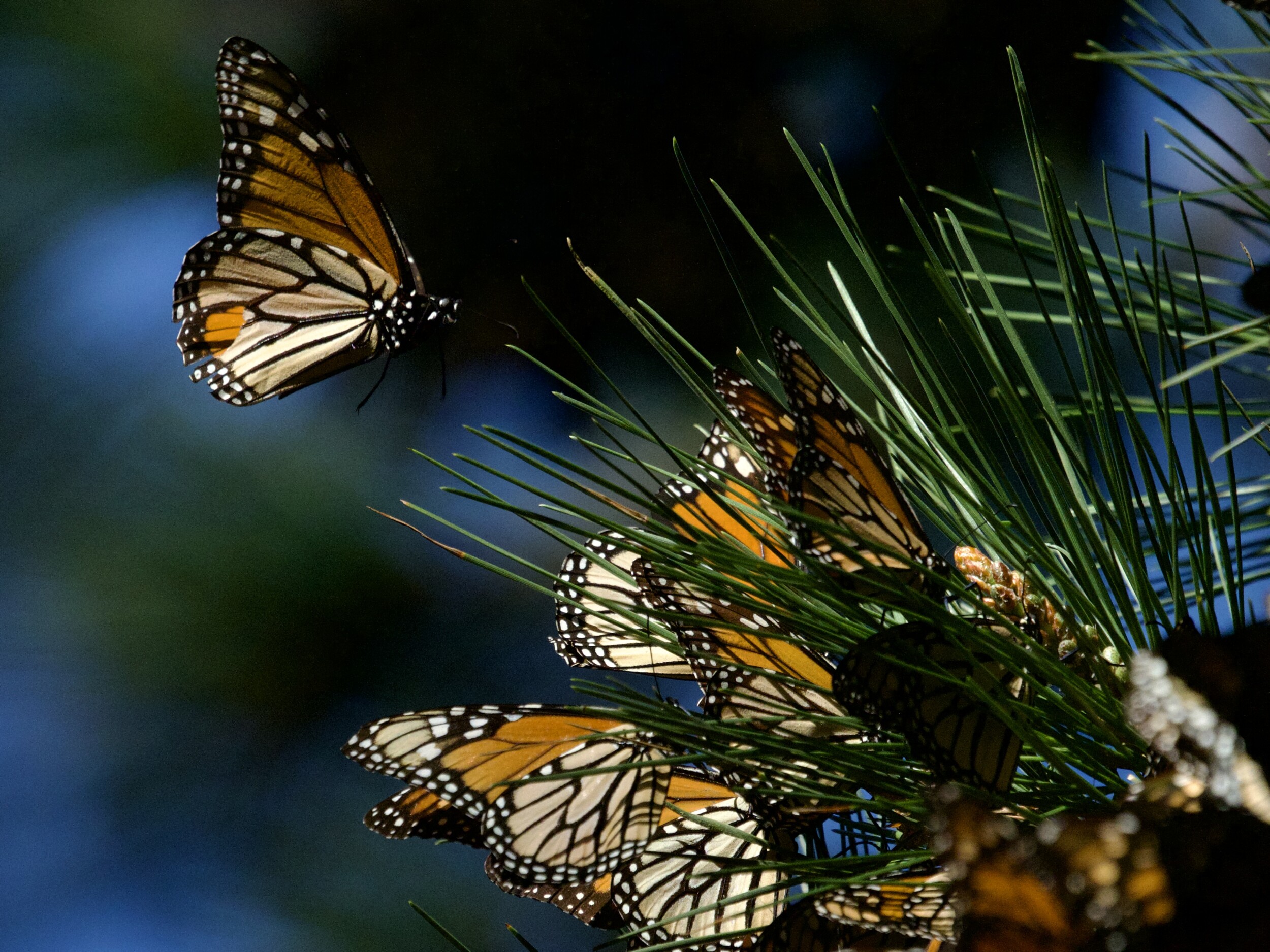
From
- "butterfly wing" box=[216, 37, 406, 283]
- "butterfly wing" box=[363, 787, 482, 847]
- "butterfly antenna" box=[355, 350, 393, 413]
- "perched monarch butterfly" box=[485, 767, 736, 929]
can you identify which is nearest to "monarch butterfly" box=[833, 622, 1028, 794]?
"perched monarch butterfly" box=[485, 767, 736, 929]

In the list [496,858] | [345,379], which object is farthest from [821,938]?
[345,379]

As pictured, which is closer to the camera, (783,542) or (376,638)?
(783,542)

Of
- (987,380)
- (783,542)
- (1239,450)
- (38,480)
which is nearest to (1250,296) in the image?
(783,542)

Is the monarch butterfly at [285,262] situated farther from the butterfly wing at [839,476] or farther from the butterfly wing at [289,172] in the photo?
the butterfly wing at [839,476]

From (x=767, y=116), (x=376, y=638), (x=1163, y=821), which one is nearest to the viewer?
(x=1163, y=821)

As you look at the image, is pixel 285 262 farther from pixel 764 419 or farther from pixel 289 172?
pixel 764 419

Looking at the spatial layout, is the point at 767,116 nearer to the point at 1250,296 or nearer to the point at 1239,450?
the point at 1239,450

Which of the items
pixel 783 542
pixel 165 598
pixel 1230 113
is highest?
pixel 1230 113
